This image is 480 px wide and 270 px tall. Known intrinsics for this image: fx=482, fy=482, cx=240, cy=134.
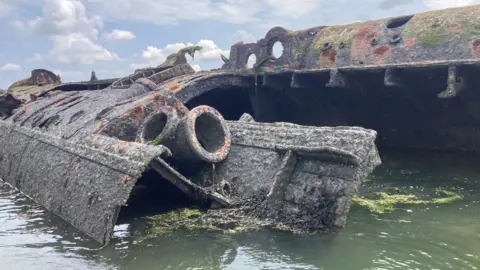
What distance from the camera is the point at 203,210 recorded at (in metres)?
8.47

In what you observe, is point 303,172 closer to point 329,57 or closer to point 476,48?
point 476,48

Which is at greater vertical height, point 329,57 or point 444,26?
Answer: point 444,26

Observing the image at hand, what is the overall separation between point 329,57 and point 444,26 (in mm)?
3580

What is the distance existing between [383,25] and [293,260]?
10.3 meters

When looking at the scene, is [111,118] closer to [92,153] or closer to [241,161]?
[92,153]

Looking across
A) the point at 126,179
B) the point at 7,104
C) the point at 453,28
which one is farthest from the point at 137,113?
the point at 7,104

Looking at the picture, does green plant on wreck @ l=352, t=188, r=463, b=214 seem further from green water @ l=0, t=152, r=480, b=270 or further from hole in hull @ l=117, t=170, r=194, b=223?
hole in hull @ l=117, t=170, r=194, b=223

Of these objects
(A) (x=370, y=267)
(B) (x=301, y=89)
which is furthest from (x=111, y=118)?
(B) (x=301, y=89)

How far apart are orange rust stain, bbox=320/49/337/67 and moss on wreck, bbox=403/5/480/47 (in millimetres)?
2307

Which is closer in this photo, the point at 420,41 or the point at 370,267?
the point at 370,267

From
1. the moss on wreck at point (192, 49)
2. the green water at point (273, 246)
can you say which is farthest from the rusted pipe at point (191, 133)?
the moss on wreck at point (192, 49)

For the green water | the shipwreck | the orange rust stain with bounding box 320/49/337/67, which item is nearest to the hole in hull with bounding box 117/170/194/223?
the shipwreck

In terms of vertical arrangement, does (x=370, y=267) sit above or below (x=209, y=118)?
below

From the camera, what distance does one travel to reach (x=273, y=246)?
6789 mm
